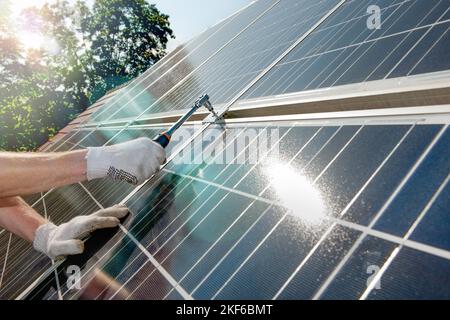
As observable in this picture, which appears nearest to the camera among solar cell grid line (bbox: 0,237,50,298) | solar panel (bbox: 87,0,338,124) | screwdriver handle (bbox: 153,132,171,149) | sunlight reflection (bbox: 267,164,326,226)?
sunlight reflection (bbox: 267,164,326,226)

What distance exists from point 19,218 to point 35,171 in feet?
4.40

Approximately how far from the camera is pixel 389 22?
12.1 ft

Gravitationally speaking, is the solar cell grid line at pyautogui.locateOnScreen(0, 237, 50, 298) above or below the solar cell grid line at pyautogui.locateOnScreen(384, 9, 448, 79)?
below

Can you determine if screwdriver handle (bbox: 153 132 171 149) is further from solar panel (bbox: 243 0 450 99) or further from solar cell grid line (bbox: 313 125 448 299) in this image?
solar cell grid line (bbox: 313 125 448 299)

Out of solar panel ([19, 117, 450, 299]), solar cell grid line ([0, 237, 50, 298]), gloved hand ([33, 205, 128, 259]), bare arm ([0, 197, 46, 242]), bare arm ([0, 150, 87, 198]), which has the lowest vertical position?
solar cell grid line ([0, 237, 50, 298])

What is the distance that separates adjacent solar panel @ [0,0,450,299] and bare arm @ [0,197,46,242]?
0.28m

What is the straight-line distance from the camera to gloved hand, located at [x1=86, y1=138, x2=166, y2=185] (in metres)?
3.51

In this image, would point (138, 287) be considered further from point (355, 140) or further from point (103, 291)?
point (355, 140)

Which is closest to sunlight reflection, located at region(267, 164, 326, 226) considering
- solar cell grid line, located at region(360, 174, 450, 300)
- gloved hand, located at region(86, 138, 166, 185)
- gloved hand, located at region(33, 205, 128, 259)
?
solar cell grid line, located at region(360, 174, 450, 300)

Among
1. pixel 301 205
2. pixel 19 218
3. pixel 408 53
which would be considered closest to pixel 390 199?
pixel 301 205

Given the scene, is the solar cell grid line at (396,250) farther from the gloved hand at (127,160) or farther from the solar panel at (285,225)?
the gloved hand at (127,160)

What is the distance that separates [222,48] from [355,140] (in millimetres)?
6258

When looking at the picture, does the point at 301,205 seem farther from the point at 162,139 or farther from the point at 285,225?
the point at 162,139
